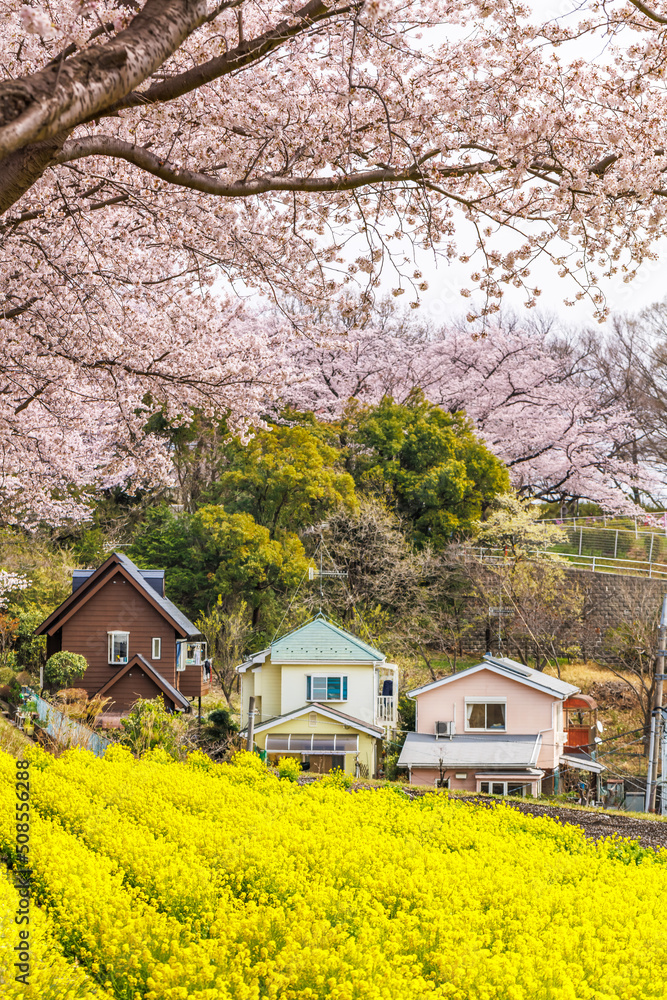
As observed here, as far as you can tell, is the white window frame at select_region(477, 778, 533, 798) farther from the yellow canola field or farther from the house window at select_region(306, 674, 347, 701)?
the yellow canola field

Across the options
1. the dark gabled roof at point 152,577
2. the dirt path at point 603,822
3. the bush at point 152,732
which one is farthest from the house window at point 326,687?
the dirt path at point 603,822

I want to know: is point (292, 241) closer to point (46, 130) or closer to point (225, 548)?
point (46, 130)

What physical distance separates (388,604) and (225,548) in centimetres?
487

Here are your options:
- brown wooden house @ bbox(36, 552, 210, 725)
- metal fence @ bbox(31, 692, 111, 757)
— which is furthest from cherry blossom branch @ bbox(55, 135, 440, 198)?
brown wooden house @ bbox(36, 552, 210, 725)

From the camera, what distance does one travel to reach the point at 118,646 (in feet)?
60.8

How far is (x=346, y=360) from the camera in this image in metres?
28.4

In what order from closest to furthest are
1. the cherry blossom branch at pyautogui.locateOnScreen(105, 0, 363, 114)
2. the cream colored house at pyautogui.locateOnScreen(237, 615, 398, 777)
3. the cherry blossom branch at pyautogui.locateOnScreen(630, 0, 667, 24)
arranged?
the cherry blossom branch at pyautogui.locateOnScreen(630, 0, 667, 24) < the cherry blossom branch at pyautogui.locateOnScreen(105, 0, 363, 114) < the cream colored house at pyautogui.locateOnScreen(237, 615, 398, 777)

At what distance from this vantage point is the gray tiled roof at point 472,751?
17.1 meters

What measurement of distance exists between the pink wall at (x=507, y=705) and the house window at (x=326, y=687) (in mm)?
1711

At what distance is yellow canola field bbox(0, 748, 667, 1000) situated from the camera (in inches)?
150

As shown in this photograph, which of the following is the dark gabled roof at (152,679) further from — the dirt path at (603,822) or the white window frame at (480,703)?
the dirt path at (603,822)

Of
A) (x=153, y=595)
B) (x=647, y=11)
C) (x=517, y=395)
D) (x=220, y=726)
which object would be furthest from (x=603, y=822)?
(x=517, y=395)

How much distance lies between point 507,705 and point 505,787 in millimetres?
1921

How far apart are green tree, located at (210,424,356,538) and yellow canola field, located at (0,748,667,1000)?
1337cm
